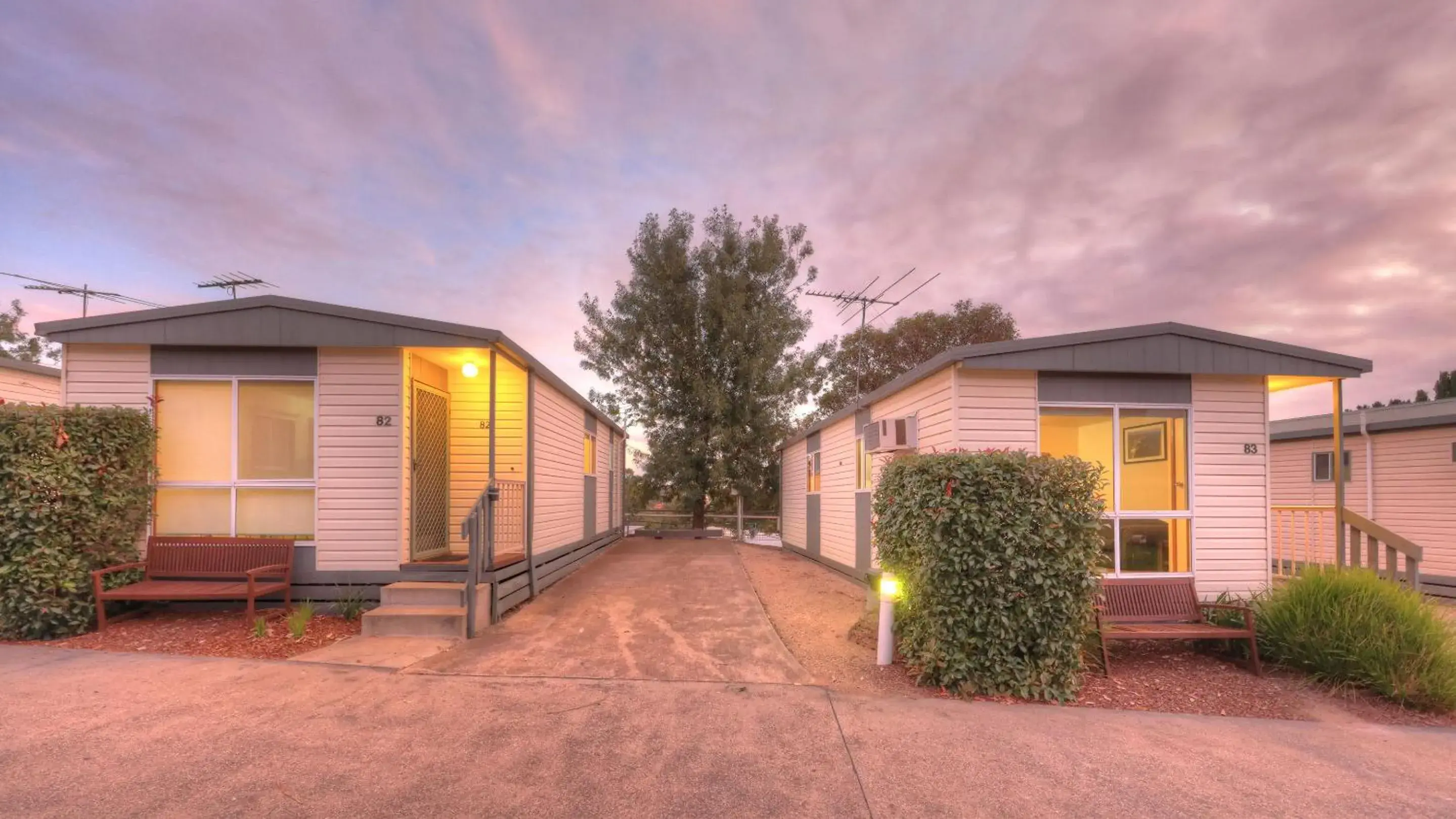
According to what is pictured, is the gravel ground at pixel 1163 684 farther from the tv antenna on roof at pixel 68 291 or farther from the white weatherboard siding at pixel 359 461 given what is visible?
the tv antenna on roof at pixel 68 291

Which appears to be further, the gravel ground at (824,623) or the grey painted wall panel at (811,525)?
the grey painted wall panel at (811,525)

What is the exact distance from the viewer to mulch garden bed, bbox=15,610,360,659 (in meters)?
5.05

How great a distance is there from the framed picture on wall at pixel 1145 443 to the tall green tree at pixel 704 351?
12.0 m

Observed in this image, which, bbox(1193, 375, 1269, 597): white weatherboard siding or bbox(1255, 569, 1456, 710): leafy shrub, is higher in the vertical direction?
bbox(1193, 375, 1269, 597): white weatherboard siding

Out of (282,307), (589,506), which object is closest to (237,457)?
(282,307)

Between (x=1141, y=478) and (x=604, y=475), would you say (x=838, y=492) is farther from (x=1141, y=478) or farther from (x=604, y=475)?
(x=604, y=475)

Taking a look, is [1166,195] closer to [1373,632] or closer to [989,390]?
[989,390]

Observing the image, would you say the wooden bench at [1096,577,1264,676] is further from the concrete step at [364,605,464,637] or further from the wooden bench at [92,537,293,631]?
the wooden bench at [92,537,293,631]

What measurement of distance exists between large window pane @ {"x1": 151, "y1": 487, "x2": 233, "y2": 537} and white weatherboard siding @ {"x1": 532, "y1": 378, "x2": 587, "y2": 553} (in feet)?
10.3

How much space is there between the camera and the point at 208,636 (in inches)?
214

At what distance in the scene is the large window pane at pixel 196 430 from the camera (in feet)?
21.1

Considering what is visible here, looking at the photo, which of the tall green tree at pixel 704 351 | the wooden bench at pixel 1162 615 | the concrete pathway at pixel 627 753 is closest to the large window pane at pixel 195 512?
the concrete pathway at pixel 627 753

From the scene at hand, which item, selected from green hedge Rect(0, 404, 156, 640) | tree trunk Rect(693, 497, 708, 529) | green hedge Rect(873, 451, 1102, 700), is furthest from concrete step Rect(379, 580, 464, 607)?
tree trunk Rect(693, 497, 708, 529)

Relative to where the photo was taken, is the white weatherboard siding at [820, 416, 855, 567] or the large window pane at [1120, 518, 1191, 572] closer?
the large window pane at [1120, 518, 1191, 572]
